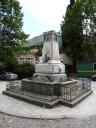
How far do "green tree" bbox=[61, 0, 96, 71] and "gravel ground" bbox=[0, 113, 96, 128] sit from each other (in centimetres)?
2498

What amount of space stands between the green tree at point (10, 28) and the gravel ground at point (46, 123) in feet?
62.4

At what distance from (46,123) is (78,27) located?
27.8m

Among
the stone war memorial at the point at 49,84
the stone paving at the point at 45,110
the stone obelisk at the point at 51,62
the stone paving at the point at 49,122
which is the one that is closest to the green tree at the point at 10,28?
the stone war memorial at the point at 49,84

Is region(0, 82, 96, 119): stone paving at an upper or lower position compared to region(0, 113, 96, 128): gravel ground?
upper

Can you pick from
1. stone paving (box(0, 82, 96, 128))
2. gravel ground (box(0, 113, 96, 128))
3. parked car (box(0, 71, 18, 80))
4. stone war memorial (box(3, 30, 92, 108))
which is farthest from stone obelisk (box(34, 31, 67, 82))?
parked car (box(0, 71, 18, 80))

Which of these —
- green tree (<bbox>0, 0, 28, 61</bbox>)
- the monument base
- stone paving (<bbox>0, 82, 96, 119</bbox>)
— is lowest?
stone paving (<bbox>0, 82, 96, 119</bbox>)

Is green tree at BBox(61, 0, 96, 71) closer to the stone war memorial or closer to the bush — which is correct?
the bush

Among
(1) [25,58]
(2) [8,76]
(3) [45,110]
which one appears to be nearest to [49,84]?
(3) [45,110]

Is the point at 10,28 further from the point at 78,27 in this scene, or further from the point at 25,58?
the point at 25,58

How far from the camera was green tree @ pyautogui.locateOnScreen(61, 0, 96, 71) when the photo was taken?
1243 inches

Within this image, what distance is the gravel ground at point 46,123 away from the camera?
6.87 meters

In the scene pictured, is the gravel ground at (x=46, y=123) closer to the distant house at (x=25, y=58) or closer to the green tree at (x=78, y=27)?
the green tree at (x=78, y=27)

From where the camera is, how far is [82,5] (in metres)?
32.1

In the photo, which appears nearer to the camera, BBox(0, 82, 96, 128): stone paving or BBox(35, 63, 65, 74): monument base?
BBox(0, 82, 96, 128): stone paving
